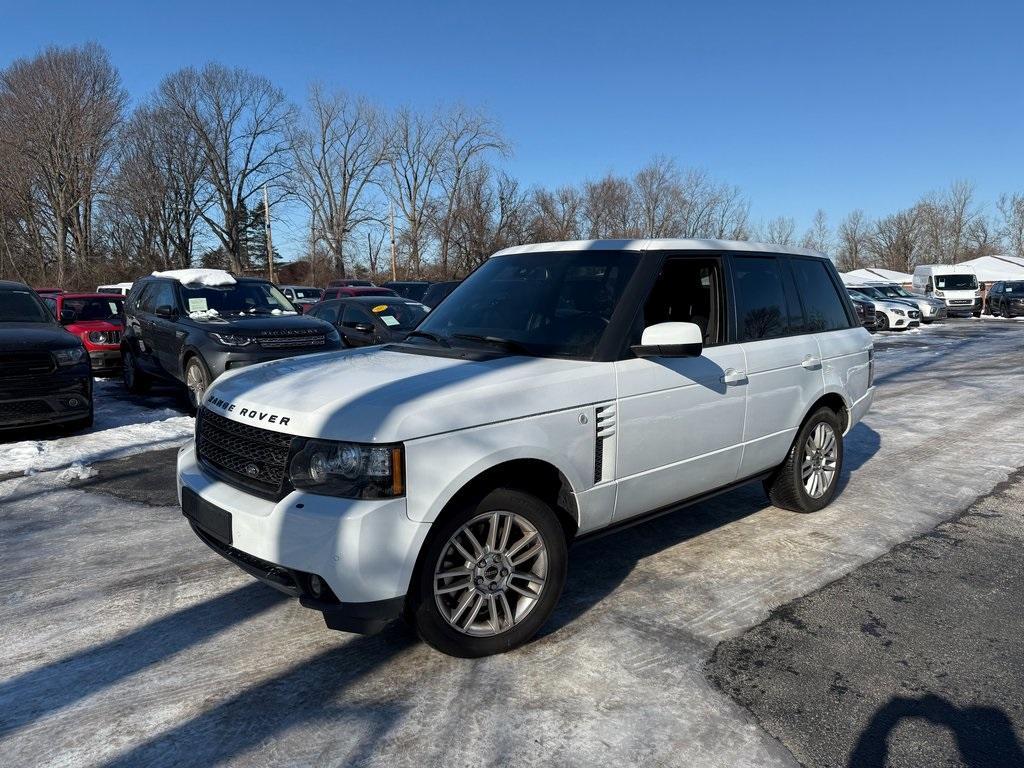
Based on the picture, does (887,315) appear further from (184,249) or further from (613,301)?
(184,249)

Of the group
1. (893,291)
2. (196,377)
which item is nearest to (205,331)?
(196,377)

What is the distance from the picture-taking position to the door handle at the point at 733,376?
4289 mm

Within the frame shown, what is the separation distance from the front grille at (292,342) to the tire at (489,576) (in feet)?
21.8

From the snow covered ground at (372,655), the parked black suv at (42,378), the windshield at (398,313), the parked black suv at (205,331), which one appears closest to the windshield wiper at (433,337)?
the snow covered ground at (372,655)

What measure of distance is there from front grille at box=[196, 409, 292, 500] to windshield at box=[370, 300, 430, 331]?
8999 millimetres

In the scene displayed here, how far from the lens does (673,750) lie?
2.70 metres

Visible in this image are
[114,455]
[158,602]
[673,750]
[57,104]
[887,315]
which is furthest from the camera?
[57,104]

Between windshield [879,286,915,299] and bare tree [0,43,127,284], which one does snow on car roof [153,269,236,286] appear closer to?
windshield [879,286,915,299]

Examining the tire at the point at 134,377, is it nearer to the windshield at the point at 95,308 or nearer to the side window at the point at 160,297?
the side window at the point at 160,297

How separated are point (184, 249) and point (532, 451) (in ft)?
201

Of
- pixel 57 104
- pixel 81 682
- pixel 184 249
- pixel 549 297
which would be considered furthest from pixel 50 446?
pixel 184 249

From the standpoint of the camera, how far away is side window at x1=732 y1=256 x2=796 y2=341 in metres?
4.61

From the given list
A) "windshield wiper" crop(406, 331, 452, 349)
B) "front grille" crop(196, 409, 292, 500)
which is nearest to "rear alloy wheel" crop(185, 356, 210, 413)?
"windshield wiper" crop(406, 331, 452, 349)

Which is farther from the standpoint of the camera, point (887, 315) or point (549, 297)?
point (887, 315)
